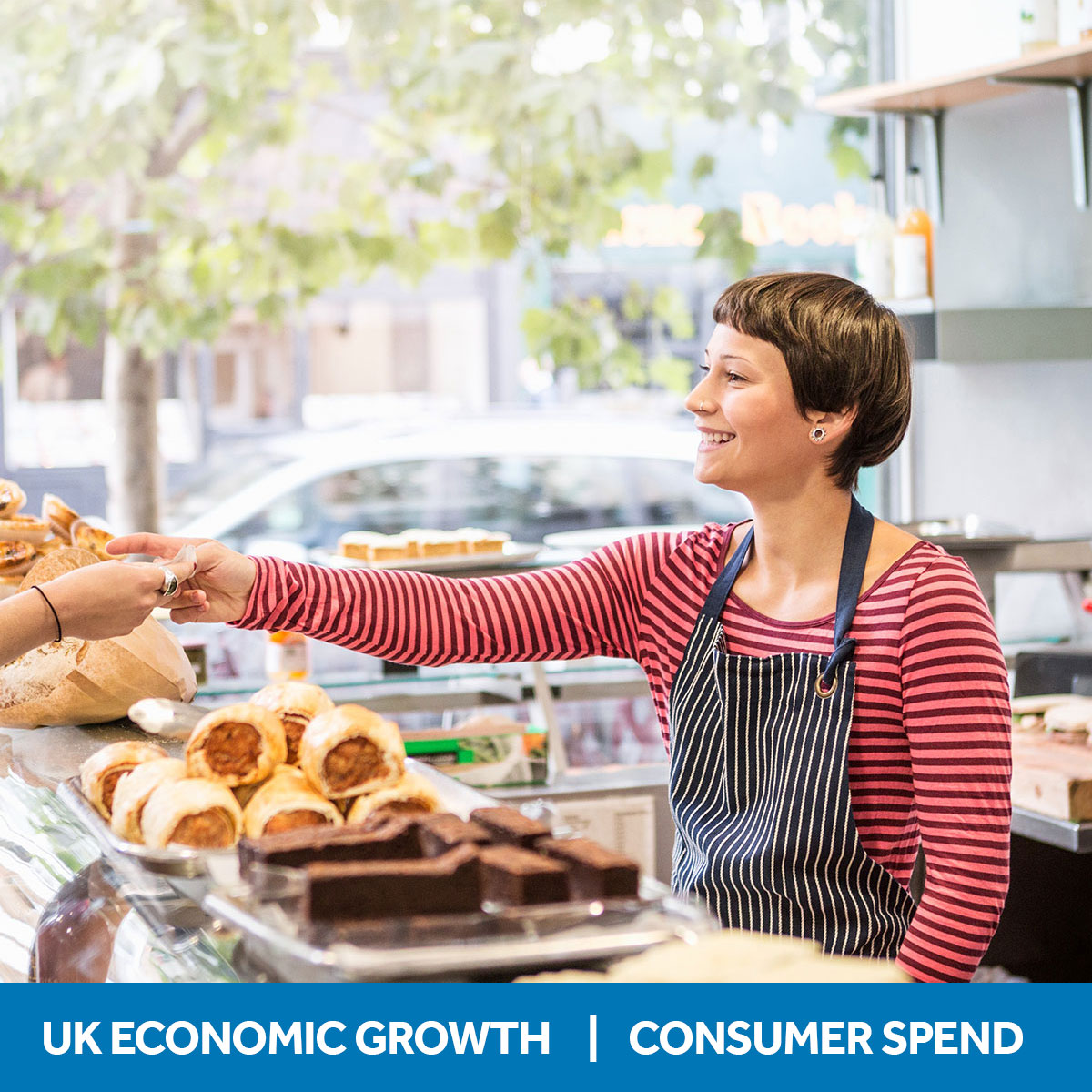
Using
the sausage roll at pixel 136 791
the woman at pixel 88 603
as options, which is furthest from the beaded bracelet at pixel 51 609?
the sausage roll at pixel 136 791

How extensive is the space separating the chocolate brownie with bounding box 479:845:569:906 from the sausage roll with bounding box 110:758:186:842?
0.41 m

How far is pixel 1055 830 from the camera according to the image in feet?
8.98

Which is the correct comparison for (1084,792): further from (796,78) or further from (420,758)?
(796,78)

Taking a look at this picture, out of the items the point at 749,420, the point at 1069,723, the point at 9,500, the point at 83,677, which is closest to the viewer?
the point at 749,420

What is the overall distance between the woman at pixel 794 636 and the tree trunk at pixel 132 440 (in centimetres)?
301

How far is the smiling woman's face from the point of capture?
1762mm

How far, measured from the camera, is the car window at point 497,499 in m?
4.65

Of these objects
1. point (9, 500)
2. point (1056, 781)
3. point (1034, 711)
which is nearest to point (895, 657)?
point (1056, 781)

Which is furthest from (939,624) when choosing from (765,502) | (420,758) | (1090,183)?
(1090,183)

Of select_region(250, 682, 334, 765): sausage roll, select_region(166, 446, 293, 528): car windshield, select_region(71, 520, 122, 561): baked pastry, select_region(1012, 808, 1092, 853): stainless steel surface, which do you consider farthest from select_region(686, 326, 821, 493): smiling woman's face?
select_region(166, 446, 293, 528): car windshield

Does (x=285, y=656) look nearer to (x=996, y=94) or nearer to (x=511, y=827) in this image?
(x=511, y=827)

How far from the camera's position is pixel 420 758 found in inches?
131

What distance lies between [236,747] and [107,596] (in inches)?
17.5

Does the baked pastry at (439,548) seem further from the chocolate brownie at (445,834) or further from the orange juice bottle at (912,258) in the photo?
the chocolate brownie at (445,834)
